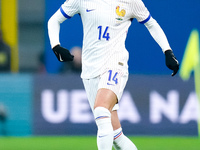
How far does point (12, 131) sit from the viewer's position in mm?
12695

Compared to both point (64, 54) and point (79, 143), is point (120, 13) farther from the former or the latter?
point (79, 143)

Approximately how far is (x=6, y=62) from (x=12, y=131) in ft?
5.70

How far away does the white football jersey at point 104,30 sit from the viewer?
741cm

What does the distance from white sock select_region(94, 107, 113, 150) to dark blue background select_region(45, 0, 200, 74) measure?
8509 mm

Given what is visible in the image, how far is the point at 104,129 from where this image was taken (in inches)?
279

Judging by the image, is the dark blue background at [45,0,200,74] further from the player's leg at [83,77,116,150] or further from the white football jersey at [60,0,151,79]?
the player's leg at [83,77,116,150]

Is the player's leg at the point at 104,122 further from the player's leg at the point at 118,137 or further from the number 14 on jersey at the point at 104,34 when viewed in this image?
the number 14 on jersey at the point at 104,34

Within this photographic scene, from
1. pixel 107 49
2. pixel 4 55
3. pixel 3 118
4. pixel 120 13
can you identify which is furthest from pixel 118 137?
pixel 4 55

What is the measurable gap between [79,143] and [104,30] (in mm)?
4417

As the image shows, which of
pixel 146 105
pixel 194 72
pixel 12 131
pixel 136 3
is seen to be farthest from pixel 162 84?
pixel 136 3

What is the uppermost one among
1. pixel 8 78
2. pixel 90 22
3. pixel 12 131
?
pixel 90 22

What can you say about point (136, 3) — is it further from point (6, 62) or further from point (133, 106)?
point (6, 62)

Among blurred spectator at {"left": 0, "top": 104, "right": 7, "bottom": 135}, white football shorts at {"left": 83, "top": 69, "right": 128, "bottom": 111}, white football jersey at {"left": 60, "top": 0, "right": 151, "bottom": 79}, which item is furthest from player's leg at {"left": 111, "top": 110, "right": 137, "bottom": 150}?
blurred spectator at {"left": 0, "top": 104, "right": 7, "bottom": 135}

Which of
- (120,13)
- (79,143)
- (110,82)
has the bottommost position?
(79,143)
